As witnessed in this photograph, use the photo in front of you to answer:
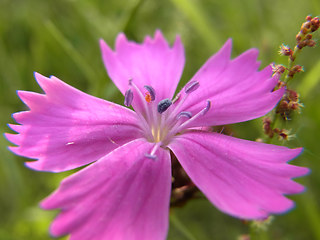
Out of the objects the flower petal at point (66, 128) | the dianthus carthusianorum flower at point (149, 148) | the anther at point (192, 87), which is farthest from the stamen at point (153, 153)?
the anther at point (192, 87)

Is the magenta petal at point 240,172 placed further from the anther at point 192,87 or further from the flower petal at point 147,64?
the flower petal at point 147,64

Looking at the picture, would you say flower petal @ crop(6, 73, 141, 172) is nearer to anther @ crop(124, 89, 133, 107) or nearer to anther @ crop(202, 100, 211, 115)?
anther @ crop(124, 89, 133, 107)

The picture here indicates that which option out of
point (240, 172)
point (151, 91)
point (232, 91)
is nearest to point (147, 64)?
point (151, 91)

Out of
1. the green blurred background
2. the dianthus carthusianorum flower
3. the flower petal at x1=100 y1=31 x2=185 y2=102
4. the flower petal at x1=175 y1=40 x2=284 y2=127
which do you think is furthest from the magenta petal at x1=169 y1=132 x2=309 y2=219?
the green blurred background

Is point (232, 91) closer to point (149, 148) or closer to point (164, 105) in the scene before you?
point (164, 105)

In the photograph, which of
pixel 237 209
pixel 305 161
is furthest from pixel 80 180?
pixel 305 161

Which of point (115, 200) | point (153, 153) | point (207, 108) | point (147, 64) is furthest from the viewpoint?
point (147, 64)
